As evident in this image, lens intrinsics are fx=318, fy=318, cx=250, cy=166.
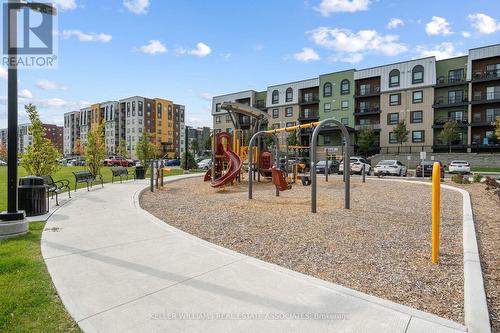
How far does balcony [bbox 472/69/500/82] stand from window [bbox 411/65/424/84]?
616 centimetres

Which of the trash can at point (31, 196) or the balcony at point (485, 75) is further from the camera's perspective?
the balcony at point (485, 75)

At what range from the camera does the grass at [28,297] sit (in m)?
3.04

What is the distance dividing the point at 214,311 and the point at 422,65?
51.5 meters

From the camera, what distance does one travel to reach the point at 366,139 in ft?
151

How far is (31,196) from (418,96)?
49462 mm

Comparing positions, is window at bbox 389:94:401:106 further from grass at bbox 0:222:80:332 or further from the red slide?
grass at bbox 0:222:80:332

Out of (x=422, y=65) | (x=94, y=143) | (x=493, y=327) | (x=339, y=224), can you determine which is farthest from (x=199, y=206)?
(x=422, y=65)

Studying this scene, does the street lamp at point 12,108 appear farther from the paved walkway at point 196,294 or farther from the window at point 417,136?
the window at point 417,136

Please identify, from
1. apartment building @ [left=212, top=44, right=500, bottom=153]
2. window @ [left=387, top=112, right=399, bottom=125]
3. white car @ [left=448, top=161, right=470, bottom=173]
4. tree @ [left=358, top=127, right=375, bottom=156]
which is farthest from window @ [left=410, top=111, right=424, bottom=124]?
white car @ [left=448, top=161, right=470, bottom=173]

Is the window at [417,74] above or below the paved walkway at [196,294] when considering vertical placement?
above

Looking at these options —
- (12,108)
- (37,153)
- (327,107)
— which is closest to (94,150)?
(37,153)

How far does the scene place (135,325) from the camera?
3.04 meters

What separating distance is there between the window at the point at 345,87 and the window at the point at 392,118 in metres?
7.85

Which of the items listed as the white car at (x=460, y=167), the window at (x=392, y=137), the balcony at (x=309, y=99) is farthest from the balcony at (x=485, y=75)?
the balcony at (x=309, y=99)
